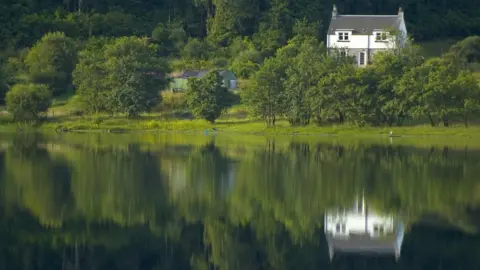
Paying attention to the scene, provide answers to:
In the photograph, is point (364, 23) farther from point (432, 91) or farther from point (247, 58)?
point (432, 91)

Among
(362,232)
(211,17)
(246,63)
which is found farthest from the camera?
(211,17)

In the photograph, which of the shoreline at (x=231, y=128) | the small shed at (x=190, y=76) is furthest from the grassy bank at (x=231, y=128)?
the small shed at (x=190, y=76)

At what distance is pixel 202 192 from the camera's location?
33.8 metres

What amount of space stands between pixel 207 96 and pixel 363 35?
856 inches

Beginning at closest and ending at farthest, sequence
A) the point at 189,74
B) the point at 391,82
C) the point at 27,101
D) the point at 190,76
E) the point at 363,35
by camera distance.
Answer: the point at 391,82 → the point at 27,101 → the point at 190,76 → the point at 189,74 → the point at 363,35

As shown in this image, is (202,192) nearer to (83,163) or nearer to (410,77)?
(83,163)

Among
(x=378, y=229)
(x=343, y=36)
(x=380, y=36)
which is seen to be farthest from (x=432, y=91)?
(x=378, y=229)

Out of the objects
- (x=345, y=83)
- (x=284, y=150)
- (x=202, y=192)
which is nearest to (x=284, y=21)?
(x=345, y=83)

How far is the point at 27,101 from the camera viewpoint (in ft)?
254

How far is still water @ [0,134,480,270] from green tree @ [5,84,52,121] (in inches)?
1055

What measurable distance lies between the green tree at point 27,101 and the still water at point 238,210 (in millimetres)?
26789

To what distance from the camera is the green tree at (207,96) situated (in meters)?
76.2

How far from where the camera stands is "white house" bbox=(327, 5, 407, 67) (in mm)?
90812

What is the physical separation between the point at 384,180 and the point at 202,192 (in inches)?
325
